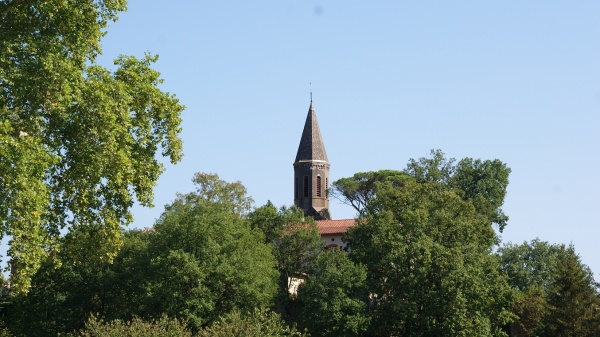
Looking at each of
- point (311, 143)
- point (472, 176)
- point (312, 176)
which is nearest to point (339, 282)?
point (472, 176)

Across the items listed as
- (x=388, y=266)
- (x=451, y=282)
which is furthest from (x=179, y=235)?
(x=451, y=282)

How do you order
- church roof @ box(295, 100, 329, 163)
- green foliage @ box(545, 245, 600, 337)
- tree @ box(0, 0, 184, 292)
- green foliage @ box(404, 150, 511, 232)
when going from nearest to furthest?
1. tree @ box(0, 0, 184, 292)
2. green foliage @ box(545, 245, 600, 337)
3. green foliage @ box(404, 150, 511, 232)
4. church roof @ box(295, 100, 329, 163)

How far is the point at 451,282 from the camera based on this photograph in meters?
48.5

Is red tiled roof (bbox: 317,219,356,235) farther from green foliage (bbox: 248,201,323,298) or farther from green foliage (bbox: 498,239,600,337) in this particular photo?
green foliage (bbox: 498,239,600,337)

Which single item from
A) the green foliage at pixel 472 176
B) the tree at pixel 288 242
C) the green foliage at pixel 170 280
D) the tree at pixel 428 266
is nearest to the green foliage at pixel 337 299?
the tree at pixel 428 266

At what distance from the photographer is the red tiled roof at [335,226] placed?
77.8 m

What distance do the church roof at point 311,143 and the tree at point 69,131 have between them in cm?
7689

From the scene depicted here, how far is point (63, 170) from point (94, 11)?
4687 mm

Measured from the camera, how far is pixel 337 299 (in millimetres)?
49562

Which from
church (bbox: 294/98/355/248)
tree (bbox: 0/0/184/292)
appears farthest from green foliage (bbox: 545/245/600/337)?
church (bbox: 294/98/355/248)

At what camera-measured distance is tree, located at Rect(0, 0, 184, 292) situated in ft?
76.3

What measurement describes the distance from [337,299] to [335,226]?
29.8m

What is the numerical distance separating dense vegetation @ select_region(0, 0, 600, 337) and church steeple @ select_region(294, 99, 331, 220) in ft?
94.7

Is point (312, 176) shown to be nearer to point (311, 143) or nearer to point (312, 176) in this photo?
point (312, 176)
